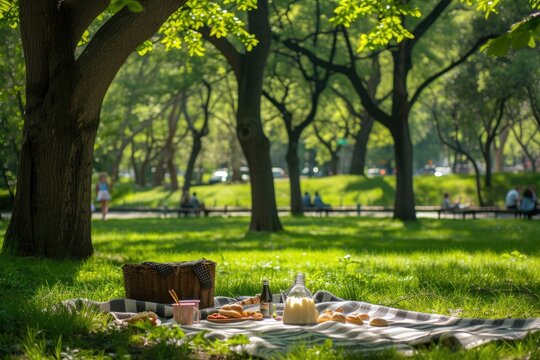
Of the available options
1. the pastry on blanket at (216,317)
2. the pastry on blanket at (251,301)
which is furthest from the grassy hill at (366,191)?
the pastry on blanket at (216,317)

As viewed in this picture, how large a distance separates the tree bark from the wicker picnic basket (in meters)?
4.14

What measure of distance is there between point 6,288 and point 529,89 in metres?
29.9

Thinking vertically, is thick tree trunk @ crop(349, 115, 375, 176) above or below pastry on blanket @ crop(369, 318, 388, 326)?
above

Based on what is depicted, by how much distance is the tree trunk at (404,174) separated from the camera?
27.9 metres

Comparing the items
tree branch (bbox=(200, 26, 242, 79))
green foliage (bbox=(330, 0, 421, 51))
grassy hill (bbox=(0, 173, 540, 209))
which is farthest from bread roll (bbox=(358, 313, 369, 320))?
grassy hill (bbox=(0, 173, 540, 209))

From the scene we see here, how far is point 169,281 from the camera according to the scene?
799cm

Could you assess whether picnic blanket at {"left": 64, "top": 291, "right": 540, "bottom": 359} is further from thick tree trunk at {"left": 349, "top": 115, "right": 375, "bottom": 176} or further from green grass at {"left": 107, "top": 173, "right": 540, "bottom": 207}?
thick tree trunk at {"left": 349, "top": 115, "right": 375, "bottom": 176}

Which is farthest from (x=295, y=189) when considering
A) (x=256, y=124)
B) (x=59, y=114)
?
(x=59, y=114)

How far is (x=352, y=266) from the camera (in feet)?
39.8

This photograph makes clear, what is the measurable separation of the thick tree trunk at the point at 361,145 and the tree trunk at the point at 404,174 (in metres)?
18.8

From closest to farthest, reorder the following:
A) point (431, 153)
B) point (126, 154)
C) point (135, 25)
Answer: point (135, 25) < point (126, 154) < point (431, 153)

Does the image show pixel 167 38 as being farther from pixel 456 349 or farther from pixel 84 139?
pixel 456 349

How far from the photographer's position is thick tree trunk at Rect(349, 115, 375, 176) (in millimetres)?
47219

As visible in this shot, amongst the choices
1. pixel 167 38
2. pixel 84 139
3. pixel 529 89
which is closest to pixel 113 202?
pixel 529 89
